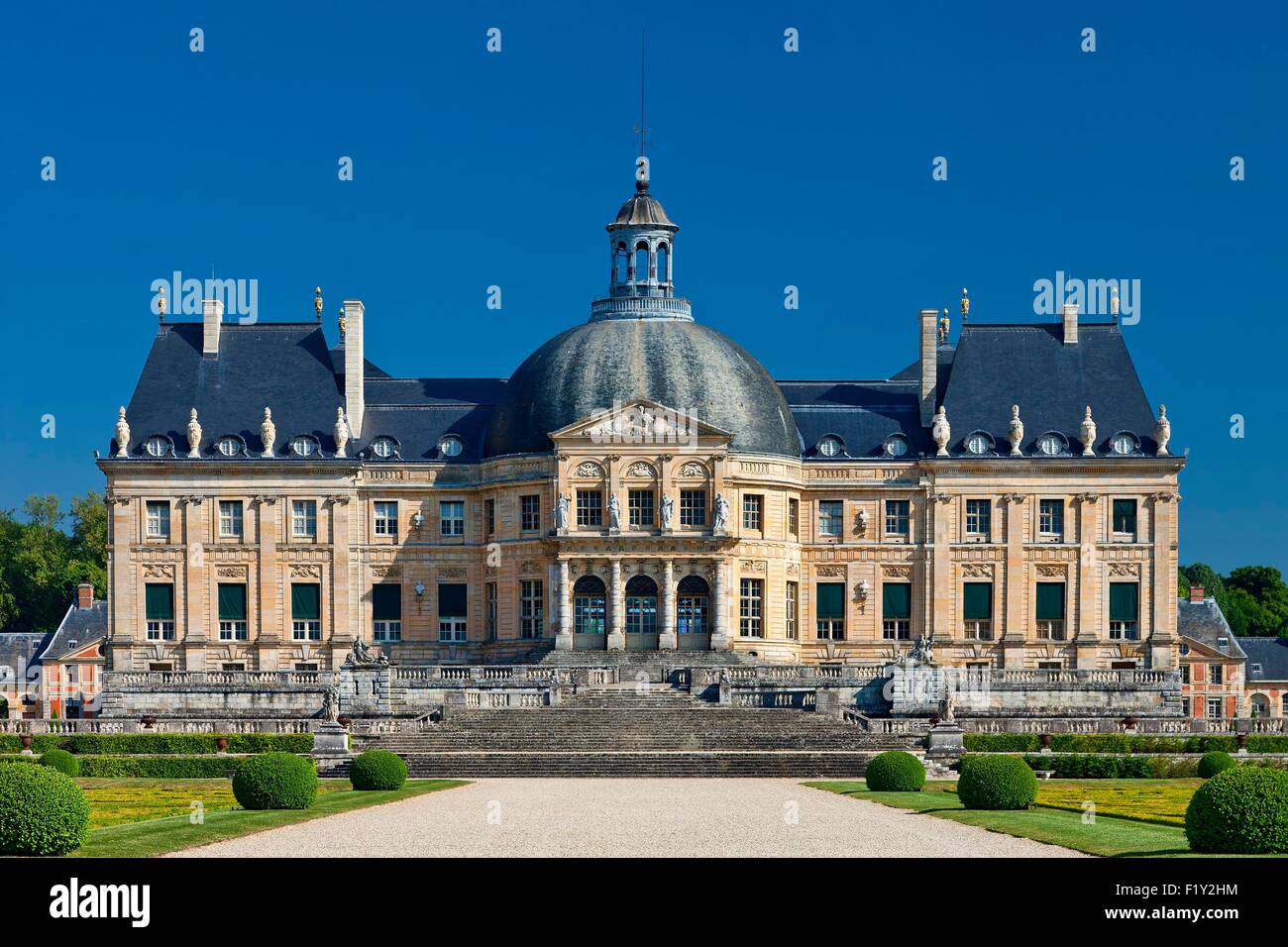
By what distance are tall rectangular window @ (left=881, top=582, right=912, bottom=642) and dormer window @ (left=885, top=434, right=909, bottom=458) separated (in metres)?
5.11

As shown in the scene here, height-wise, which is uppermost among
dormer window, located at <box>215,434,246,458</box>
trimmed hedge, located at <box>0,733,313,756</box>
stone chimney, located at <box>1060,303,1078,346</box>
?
stone chimney, located at <box>1060,303,1078,346</box>

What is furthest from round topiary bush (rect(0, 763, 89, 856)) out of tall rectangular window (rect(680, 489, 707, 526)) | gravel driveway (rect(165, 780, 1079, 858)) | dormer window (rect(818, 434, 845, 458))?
dormer window (rect(818, 434, 845, 458))

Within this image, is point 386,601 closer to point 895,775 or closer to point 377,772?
point 377,772

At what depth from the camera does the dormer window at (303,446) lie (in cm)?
8400

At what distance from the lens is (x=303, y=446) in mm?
84062

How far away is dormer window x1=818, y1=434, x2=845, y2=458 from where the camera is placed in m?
84.2

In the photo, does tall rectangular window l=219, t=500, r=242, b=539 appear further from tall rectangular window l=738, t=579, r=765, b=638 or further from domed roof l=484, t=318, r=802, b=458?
tall rectangular window l=738, t=579, r=765, b=638

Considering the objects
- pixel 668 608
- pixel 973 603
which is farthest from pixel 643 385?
pixel 973 603

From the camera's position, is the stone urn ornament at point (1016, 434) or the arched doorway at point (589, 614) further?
the stone urn ornament at point (1016, 434)

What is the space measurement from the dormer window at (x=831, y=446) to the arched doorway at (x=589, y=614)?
10719mm

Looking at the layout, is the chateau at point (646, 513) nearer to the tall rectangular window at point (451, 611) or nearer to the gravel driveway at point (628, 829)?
the tall rectangular window at point (451, 611)

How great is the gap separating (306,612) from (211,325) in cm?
1268

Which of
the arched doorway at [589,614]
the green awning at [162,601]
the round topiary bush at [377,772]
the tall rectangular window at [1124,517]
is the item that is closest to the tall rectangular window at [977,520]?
the tall rectangular window at [1124,517]
